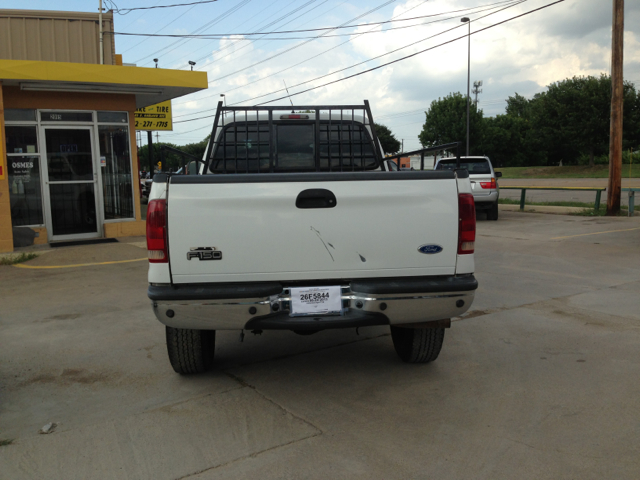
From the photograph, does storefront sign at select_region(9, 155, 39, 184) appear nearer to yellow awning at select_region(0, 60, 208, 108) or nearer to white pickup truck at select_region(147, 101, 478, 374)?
yellow awning at select_region(0, 60, 208, 108)

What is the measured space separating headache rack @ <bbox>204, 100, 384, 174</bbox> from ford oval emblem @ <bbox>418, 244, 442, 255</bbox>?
6.95 feet

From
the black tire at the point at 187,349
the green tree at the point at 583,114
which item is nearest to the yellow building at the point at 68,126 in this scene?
the black tire at the point at 187,349

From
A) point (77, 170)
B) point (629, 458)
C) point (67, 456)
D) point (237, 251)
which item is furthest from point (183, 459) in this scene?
point (77, 170)

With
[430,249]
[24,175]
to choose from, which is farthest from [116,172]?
[430,249]

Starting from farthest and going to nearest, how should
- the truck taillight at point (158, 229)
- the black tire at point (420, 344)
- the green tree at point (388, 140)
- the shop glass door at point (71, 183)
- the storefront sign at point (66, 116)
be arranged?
the green tree at point (388, 140) → the shop glass door at point (71, 183) → the storefront sign at point (66, 116) → the black tire at point (420, 344) → the truck taillight at point (158, 229)

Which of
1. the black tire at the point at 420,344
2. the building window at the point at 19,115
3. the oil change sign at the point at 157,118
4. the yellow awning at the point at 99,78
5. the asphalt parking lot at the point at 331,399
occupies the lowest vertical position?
the asphalt parking lot at the point at 331,399

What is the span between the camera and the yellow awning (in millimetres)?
10570

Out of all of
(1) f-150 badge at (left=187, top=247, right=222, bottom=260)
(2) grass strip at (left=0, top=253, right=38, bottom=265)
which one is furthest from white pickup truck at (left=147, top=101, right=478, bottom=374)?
(2) grass strip at (left=0, top=253, right=38, bottom=265)

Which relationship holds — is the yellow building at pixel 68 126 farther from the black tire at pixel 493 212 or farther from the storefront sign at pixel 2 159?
the black tire at pixel 493 212

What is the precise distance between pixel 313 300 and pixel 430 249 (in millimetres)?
836

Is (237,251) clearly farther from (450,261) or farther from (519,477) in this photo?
(519,477)

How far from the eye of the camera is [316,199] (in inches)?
144

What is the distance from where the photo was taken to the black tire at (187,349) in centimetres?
415

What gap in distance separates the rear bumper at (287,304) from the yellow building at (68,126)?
875 cm
